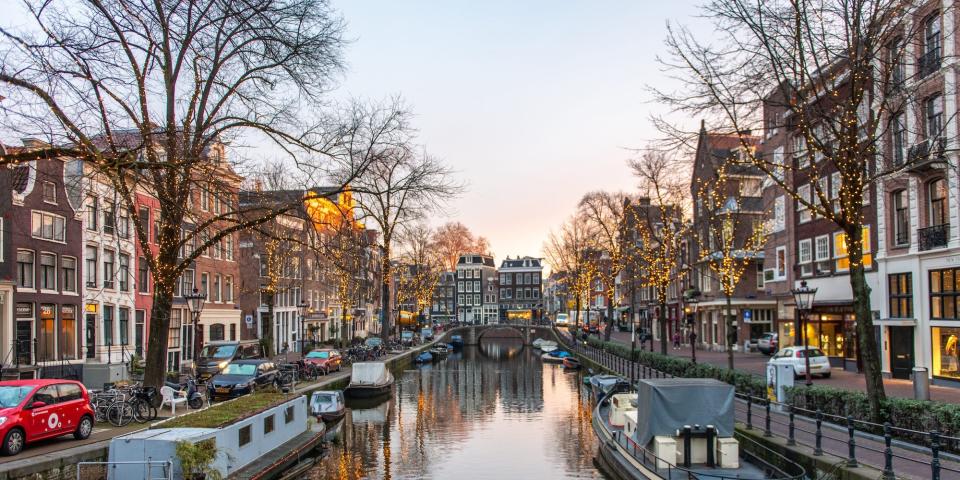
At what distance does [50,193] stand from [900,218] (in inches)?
1530

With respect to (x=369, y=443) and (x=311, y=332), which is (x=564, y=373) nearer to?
(x=311, y=332)

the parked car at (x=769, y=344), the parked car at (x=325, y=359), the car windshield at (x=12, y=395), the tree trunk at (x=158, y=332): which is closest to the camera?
the car windshield at (x=12, y=395)

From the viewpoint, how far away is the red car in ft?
54.8

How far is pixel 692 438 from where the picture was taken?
58.9 feet

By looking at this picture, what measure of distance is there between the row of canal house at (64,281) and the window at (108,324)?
0.20 feet

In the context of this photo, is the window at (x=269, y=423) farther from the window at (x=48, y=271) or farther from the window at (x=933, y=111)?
the window at (x=933, y=111)

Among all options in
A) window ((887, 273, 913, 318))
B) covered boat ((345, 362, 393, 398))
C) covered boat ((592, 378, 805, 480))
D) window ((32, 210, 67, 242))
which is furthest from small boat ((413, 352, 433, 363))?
covered boat ((592, 378, 805, 480))

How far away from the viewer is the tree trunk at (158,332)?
24531 mm

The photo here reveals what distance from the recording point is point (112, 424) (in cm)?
2203

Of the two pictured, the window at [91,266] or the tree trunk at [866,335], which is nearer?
the tree trunk at [866,335]

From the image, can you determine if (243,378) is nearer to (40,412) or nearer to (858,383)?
(40,412)

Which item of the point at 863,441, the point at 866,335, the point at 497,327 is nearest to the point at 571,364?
the point at 866,335

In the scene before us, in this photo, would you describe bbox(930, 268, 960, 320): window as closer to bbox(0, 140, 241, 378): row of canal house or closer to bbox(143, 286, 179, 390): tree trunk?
bbox(0, 140, 241, 378): row of canal house

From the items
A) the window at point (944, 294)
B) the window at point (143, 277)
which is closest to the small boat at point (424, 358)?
the window at point (143, 277)
